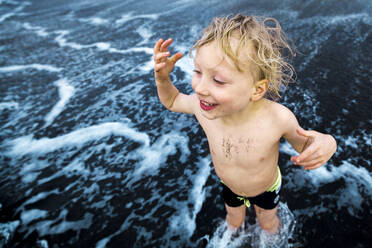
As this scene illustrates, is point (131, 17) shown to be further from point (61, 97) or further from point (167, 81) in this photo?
point (167, 81)

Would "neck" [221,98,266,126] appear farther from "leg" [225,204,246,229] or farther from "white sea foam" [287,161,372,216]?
"white sea foam" [287,161,372,216]

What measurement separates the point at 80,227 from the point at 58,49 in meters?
6.50

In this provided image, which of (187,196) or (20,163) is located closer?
(187,196)

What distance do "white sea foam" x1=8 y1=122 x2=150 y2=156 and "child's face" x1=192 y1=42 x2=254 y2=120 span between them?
90.6 inches

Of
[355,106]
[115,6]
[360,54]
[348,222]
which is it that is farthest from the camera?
[115,6]

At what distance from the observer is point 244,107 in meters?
1.56

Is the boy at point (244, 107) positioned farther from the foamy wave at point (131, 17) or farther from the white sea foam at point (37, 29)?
the white sea foam at point (37, 29)

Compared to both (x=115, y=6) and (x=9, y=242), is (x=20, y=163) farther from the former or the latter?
(x=115, y=6)

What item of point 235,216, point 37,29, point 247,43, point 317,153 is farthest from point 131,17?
point 317,153

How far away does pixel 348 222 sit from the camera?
7.44 ft

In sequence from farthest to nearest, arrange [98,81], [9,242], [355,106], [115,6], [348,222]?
[115,6]
[98,81]
[355,106]
[9,242]
[348,222]

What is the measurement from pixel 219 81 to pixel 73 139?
3152 millimetres

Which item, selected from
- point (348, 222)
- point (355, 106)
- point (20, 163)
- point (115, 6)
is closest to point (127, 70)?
point (20, 163)

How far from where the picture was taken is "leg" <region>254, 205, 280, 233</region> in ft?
7.00
